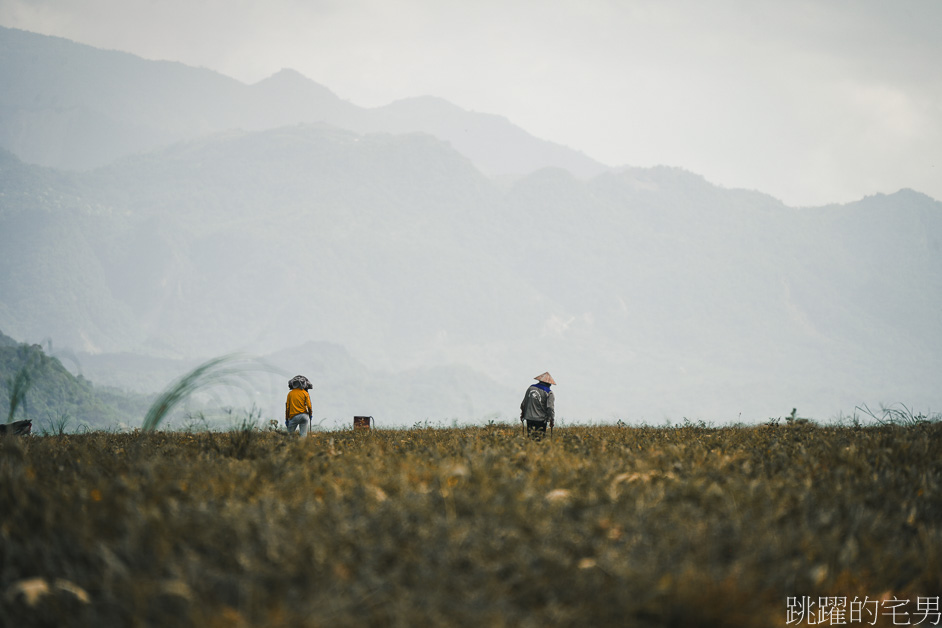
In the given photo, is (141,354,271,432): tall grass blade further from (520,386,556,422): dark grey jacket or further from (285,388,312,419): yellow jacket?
(285,388,312,419): yellow jacket

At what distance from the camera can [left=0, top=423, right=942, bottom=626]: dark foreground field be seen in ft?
10.3

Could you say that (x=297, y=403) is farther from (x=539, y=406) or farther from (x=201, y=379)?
(x=201, y=379)

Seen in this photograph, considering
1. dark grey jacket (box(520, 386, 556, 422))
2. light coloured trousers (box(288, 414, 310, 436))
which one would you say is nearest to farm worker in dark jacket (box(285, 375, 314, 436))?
light coloured trousers (box(288, 414, 310, 436))

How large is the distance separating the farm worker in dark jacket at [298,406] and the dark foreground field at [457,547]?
941cm

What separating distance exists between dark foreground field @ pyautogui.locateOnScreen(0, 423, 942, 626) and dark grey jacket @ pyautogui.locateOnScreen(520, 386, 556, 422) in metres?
7.79

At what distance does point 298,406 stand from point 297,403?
7 cm

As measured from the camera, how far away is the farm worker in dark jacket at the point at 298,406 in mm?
15227

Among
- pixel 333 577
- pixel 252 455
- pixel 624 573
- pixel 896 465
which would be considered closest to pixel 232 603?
pixel 333 577

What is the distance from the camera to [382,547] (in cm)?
358

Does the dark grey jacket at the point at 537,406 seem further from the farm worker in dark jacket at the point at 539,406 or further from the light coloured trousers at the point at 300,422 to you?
the light coloured trousers at the point at 300,422

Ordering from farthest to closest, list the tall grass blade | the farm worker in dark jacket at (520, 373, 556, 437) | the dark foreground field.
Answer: the farm worker in dark jacket at (520, 373, 556, 437) < the tall grass blade < the dark foreground field

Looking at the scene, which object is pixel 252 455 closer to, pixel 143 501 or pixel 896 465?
pixel 143 501

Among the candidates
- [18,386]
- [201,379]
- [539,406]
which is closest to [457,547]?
[201,379]

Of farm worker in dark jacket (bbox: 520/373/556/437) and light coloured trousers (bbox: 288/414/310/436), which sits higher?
farm worker in dark jacket (bbox: 520/373/556/437)
